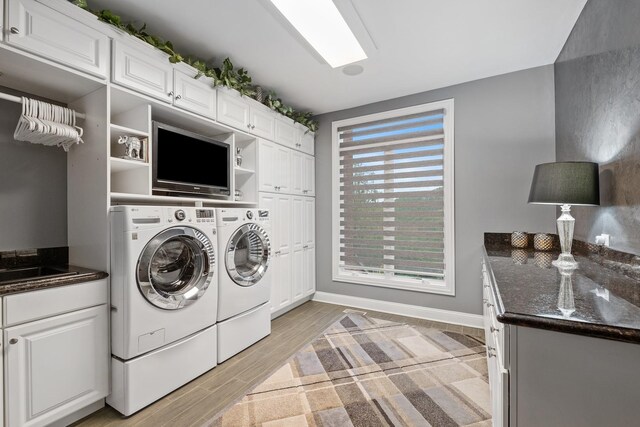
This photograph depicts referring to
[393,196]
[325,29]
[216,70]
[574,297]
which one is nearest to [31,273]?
[216,70]

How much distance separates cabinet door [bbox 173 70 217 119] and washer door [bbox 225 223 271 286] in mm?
1048

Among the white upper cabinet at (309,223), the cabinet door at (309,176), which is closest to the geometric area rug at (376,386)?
the white upper cabinet at (309,223)

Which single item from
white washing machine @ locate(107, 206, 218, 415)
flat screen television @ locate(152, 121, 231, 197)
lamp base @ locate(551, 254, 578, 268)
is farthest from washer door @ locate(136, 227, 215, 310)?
lamp base @ locate(551, 254, 578, 268)

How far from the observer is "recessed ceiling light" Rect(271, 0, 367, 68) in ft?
5.99

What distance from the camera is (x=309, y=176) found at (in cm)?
375

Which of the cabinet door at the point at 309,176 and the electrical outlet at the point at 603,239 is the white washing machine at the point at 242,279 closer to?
the cabinet door at the point at 309,176

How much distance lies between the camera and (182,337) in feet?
6.33

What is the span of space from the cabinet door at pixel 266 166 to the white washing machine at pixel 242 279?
1.26ft

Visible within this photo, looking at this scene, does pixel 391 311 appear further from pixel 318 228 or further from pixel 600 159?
pixel 600 159

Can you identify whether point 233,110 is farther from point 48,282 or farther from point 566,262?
point 566,262

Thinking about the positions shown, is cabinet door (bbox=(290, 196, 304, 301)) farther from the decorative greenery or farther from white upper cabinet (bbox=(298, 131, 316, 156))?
the decorative greenery

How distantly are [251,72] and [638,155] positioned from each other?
285 cm

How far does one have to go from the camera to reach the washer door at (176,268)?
1729mm

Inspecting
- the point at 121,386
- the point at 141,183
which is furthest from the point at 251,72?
the point at 121,386
